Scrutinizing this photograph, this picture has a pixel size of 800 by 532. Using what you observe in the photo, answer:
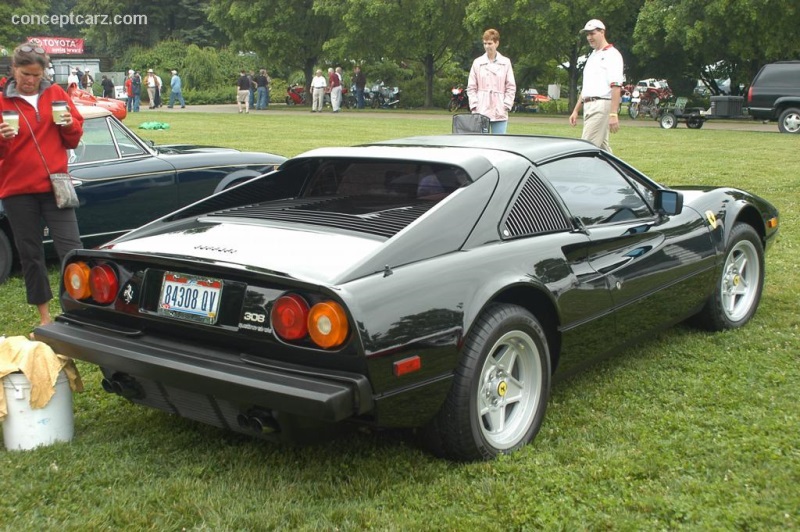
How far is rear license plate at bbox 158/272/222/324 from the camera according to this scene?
126 inches

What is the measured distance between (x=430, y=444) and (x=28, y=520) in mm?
1482

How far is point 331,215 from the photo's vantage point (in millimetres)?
3855

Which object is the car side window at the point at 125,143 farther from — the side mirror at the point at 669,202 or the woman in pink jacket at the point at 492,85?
the side mirror at the point at 669,202

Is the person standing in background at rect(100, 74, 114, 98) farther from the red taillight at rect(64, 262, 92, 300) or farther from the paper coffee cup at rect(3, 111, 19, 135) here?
the red taillight at rect(64, 262, 92, 300)

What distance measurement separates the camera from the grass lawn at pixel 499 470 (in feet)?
9.86

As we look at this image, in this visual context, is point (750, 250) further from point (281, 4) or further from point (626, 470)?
point (281, 4)

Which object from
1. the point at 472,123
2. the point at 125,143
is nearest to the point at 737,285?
the point at 472,123

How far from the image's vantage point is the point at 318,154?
14.3 ft

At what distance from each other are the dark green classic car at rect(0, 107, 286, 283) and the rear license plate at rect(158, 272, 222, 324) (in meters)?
A: 3.58

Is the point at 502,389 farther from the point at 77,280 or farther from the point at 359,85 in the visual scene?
the point at 359,85

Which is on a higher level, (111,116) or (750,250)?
(111,116)

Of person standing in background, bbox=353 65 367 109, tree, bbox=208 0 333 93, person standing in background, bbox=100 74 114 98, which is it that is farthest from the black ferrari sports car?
tree, bbox=208 0 333 93

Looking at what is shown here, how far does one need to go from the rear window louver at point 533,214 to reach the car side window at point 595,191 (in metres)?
0.13

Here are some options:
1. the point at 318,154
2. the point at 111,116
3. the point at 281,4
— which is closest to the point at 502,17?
the point at 281,4
